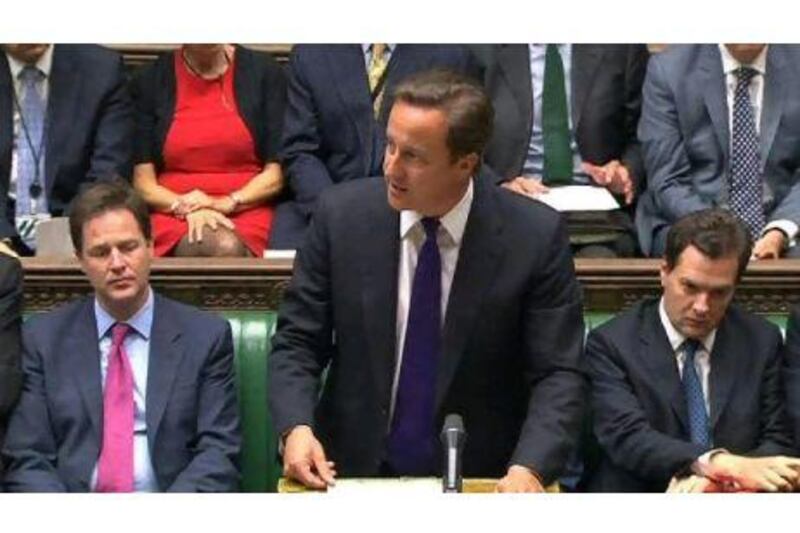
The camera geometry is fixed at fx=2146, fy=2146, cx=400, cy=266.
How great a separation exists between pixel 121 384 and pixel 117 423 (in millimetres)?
77

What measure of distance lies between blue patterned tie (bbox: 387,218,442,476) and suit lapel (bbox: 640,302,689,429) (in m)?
0.47

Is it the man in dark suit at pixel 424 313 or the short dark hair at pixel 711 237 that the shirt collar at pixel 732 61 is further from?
the man in dark suit at pixel 424 313

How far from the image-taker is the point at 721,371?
385 cm

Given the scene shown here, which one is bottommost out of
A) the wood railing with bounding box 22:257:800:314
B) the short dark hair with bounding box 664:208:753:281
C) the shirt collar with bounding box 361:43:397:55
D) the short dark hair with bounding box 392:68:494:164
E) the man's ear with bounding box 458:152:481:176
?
the wood railing with bounding box 22:257:800:314

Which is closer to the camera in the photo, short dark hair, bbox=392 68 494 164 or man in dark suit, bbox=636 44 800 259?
short dark hair, bbox=392 68 494 164

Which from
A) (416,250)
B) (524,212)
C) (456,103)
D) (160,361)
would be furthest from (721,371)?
(160,361)

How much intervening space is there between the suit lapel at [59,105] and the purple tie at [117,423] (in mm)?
903

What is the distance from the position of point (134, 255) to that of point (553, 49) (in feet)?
4.42

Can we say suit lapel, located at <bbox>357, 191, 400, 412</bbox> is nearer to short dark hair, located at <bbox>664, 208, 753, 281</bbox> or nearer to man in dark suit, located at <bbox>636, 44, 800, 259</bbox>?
short dark hair, located at <bbox>664, 208, 753, 281</bbox>

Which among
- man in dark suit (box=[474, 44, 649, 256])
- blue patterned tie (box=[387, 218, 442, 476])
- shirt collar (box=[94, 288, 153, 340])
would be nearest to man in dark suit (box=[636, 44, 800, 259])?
man in dark suit (box=[474, 44, 649, 256])

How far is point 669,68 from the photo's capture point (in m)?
4.68

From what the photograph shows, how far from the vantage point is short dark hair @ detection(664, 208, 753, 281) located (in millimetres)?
3812

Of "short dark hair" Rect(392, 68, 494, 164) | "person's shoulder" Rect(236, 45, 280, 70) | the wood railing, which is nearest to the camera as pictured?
"short dark hair" Rect(392, 68, 494, 164)

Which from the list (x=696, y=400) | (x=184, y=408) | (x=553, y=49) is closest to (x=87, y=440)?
(x=184, y=408)
